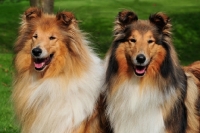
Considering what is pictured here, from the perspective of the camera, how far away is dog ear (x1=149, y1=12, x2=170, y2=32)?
6233 millimetres

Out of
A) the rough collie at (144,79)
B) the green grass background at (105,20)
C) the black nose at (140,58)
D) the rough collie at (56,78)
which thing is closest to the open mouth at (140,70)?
the rough collie at (144,79)

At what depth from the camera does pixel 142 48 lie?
19.9ft

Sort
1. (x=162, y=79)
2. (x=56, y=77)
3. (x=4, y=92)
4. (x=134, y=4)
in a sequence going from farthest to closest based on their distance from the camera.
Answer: (x=134, y=4), (x=4, y=92), (x=56, y=77), (x=162, y=79)

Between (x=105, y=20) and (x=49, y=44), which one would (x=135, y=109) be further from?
(x=105, y=20)

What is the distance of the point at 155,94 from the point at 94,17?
21.8 m

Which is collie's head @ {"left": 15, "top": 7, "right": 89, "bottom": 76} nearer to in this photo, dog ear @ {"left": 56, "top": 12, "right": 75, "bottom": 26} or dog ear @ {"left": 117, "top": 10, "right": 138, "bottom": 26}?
dog ear @ {"left": 56, "top": 12, "right": 75, "bottom": 26}

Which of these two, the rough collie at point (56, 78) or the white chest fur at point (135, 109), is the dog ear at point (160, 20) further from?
the rough collie at point (56, 78)

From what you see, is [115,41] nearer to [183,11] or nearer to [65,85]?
[65,85]

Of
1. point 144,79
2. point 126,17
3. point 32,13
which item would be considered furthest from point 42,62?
point 144,79

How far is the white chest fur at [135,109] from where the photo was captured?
6.15 meters

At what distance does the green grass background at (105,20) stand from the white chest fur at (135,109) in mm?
6244

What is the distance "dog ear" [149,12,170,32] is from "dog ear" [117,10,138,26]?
23cm

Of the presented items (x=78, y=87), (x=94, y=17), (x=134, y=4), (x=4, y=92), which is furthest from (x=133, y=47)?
(x=134, y=4)

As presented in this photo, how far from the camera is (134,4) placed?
1237 inches
